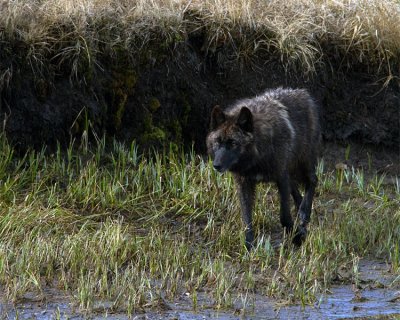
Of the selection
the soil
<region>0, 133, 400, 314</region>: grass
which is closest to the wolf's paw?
<region>0, 133, 400, 314</region>: grass

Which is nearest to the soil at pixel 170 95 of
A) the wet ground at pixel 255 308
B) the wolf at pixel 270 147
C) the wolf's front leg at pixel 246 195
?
the wolf at pixel 270 147

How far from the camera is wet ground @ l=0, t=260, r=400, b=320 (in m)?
7.62

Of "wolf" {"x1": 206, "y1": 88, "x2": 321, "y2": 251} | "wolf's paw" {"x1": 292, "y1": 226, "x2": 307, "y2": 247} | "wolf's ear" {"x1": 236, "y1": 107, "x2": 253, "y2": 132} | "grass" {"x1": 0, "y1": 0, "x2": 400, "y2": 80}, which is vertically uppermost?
"grass" {"x1": 0, "y1": 0, "x2": 400, "y2": 80}

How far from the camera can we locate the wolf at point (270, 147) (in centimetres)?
954

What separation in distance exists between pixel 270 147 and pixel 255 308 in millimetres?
2235

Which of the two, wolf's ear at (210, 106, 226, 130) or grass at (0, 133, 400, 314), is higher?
wolf's ear at (210, 106, 226, 130)

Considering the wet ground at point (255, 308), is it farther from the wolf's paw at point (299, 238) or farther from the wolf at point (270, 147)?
the wolf at point (270, 147)

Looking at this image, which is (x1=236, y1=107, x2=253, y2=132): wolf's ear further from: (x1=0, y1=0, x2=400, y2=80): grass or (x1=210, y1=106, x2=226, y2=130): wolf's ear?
(x1=0, y1=0, x2=400, y2=80): grass

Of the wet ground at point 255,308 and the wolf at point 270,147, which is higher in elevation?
the wolf at point 270,147

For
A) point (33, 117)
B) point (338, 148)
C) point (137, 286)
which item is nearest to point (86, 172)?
point (33, 117)

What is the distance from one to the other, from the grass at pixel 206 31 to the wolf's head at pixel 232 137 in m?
2.02

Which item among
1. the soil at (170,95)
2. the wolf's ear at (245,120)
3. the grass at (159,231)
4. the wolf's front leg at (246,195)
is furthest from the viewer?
the soil at (170,95)

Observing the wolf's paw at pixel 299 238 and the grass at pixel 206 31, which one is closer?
the wolf's paw at pixel 299 238

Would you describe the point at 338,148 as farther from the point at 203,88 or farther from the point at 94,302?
the point at 94,302
